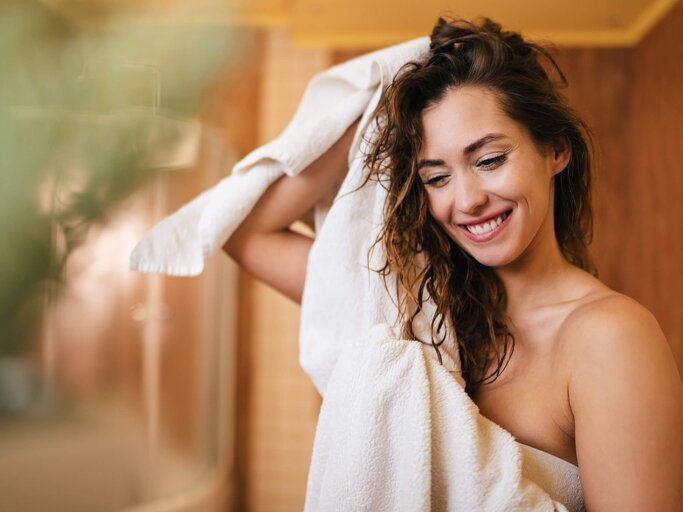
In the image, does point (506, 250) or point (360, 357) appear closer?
point (360, 357)

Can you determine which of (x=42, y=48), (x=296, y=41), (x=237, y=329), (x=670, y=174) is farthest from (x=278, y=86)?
(x=42, y=48)

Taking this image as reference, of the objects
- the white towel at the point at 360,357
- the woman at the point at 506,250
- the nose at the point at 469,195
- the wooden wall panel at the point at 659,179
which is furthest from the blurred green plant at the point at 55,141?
the wooden wall panel at the point at 659,179

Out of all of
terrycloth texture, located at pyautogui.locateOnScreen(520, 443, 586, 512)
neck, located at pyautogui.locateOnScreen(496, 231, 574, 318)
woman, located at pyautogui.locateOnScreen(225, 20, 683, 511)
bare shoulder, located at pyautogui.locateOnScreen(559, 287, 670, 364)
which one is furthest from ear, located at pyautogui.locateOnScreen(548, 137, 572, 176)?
terrycloth texture, located at pyautogui.locateOnScreen(520, 443, 586, 512)

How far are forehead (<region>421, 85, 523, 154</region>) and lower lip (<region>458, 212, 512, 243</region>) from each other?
0.41 feet

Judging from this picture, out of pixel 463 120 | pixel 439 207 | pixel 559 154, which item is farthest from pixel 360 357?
pixel 559 154

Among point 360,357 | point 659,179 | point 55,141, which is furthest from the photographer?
point 659,179

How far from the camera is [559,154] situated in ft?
3.22

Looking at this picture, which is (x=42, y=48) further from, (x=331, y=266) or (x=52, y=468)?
(x=52, y=468)

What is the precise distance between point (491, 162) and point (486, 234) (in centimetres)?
11

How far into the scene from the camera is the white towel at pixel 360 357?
751 millimetres

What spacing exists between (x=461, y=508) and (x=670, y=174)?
85.3 inches

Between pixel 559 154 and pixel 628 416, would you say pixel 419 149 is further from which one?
pixel 628 416

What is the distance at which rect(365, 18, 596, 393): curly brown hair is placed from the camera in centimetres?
90

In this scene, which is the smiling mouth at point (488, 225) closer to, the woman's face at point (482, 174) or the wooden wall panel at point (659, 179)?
the woman's face at point (482, 174)
